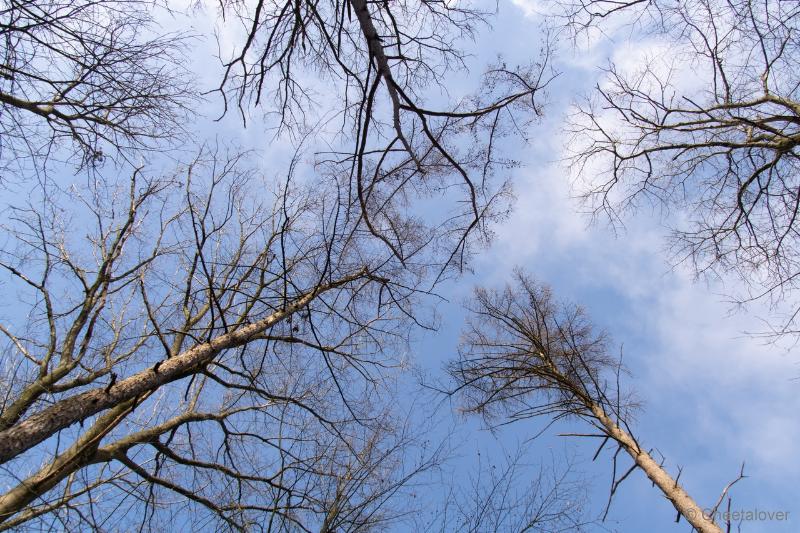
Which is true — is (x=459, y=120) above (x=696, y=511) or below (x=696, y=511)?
above

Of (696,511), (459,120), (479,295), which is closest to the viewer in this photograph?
(459,120)

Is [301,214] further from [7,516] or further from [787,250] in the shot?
[787,250]

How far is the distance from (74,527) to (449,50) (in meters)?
4.97

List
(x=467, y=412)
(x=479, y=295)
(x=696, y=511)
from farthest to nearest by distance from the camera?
1. (x=479, y=295)
2. (x=467, y=412)
3. (x=696, y=511)

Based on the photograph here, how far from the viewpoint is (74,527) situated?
3746 mm

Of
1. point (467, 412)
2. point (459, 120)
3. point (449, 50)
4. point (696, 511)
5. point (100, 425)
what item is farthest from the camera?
point (467, 412)

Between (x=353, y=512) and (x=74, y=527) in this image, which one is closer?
(x=74, y=527)

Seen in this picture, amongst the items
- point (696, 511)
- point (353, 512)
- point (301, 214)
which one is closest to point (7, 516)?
point (353, 512)

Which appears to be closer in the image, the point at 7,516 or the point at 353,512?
the point at 7,516

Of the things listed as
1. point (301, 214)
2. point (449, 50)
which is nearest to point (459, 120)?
point (449, 50)

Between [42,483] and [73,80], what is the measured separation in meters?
3.58

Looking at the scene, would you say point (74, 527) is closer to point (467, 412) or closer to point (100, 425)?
point (100, 425)

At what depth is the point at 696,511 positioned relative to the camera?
13.8ft

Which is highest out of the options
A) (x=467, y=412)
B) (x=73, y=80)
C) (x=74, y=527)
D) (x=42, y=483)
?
(x=73, y=80)
